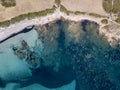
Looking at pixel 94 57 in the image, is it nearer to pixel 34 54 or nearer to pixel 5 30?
pixel 34 54

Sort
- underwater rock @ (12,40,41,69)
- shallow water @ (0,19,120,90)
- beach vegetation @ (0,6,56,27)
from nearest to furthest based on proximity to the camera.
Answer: shallow water @ (0,19,120,90) → underwater rock @ (12,40,41,69) → beach vegetation @ (0,6,56,27)

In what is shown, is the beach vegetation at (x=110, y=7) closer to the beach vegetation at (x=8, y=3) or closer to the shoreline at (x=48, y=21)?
the shoreline at (x=48, y=21)

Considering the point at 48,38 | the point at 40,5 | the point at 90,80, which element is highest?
the point at 40,5

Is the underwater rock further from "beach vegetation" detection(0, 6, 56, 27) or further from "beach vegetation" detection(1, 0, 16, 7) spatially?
"beach vegetation" detection(1, 0, 16, 7)

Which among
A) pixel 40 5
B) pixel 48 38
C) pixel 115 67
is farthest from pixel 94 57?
pixel 40 5

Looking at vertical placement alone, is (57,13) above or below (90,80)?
above

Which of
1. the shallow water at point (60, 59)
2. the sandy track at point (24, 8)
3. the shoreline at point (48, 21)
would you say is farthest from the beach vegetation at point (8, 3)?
the shallow water at point (60, 59)

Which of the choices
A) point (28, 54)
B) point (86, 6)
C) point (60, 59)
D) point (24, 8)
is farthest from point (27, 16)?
point (86, 6)

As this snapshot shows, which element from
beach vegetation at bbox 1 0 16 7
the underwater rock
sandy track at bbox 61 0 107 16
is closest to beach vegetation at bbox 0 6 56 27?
beach vegetation at bbox 1 0 16 7
